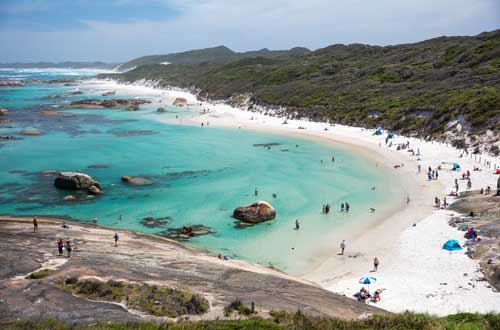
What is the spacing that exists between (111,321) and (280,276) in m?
11.3

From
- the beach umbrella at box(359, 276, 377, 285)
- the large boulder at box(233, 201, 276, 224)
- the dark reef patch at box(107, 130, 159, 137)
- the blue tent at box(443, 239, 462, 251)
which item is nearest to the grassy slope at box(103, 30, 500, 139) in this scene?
the dark reef patch at box(107, 130, 159, 137)

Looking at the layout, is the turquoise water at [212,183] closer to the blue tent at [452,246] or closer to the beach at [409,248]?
the beach at [409,248]

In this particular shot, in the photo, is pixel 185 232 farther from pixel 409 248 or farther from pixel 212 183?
pixel 409 248

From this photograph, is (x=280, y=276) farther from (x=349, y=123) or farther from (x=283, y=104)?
(x=283, y=104)

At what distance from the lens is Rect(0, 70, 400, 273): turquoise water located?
32.7 meters

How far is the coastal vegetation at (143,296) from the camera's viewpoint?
656 inches

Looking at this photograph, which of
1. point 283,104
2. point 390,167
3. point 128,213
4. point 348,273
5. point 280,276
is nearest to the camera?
point 280,276

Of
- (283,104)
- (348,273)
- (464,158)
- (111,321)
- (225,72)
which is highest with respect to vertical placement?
(225,72)

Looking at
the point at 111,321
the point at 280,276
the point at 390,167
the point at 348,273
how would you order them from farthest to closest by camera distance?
the point at 390,167, the point at 348,273, the point at 280,276, the point at 111,321

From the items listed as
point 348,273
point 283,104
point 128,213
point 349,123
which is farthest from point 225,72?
point 348,273

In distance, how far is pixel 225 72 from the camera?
178m

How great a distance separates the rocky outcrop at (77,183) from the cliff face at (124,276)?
11031 mm

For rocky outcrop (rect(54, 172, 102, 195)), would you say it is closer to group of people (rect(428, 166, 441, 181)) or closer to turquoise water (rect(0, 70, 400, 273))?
turquoise water (rect(0, 70, 400, 273))

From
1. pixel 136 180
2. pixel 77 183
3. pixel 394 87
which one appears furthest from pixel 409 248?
pixel 394 87
